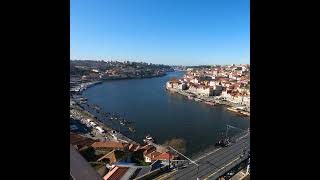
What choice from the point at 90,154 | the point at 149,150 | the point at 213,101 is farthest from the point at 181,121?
the point at 213,101

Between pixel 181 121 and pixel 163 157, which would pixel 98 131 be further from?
pixel 163 157

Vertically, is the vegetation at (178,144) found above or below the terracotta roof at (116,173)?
below

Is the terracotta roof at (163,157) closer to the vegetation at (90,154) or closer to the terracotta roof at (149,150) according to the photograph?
the terracotta roof at (149,150)

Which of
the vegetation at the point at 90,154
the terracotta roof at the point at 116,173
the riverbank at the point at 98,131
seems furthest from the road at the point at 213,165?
the riverbank at the point at 98,131

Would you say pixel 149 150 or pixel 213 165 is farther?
pixel 149 150

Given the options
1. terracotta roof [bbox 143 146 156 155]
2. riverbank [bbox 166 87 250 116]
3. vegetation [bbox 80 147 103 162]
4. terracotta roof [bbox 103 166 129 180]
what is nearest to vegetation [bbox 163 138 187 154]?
terracotta roof [bbox 143 146 156 155]

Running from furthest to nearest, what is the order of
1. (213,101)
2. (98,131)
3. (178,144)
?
(213,101) → (98,131) → (178,144)
